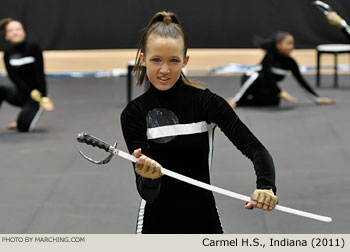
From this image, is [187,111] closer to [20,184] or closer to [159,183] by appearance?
[159,183]

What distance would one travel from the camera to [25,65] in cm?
591

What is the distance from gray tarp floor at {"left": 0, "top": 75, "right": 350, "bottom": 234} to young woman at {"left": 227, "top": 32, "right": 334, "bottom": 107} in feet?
0.44

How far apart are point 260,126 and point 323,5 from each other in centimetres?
230

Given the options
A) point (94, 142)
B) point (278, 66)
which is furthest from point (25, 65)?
point (94, 142)

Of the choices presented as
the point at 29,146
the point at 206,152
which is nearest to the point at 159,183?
the point at 206,152

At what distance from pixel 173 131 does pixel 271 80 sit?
4578 mm

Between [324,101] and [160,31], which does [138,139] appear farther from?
[324,101]

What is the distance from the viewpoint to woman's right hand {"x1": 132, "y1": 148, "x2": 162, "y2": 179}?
208cm

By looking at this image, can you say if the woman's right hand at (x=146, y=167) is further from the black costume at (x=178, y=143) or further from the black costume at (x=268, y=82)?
the black costume at (x=268, y=82)

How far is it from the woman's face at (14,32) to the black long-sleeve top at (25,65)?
7cm

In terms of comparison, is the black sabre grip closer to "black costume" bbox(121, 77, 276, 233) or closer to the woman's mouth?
"black costume" bbox(121, 77, 276, 233)

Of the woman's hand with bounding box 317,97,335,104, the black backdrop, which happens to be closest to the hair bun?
the woman's hand with bounding box 317,97,335,104

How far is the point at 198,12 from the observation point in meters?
7.84

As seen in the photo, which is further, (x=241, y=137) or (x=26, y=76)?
(x=26, y=76)
